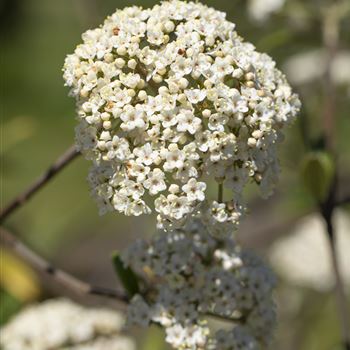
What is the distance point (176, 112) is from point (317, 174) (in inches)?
35.5

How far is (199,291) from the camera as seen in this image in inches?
96.7

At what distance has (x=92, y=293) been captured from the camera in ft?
8.51

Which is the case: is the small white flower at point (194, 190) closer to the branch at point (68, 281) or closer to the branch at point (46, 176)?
the branch at point (46, 176)

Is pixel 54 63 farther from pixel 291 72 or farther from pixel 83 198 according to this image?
pixel 291 72

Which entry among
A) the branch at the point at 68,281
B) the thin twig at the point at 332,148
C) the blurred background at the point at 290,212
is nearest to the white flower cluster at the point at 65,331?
the blurred background at the point at 290,212

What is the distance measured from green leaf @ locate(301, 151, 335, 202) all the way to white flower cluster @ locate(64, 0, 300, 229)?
616 millimetres

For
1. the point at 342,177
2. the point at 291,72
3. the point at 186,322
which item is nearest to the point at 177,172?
the point at 186,322

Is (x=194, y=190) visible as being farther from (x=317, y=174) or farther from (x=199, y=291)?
→ (x=317, y=174)

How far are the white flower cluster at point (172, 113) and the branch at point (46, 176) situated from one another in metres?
0.22

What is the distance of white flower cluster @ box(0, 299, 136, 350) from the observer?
2963 mm

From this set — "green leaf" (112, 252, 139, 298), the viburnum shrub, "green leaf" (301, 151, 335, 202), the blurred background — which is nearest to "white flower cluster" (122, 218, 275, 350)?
"green leaf" (112, 252, 139, 298)

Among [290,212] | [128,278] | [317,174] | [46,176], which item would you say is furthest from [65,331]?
[290,212]

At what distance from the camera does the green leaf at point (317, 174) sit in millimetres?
2818

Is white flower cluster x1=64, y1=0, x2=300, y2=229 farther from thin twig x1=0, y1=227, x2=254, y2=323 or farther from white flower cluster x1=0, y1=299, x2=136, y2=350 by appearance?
white flower cluster x1=0, y1=299, x2=136, y2=350
